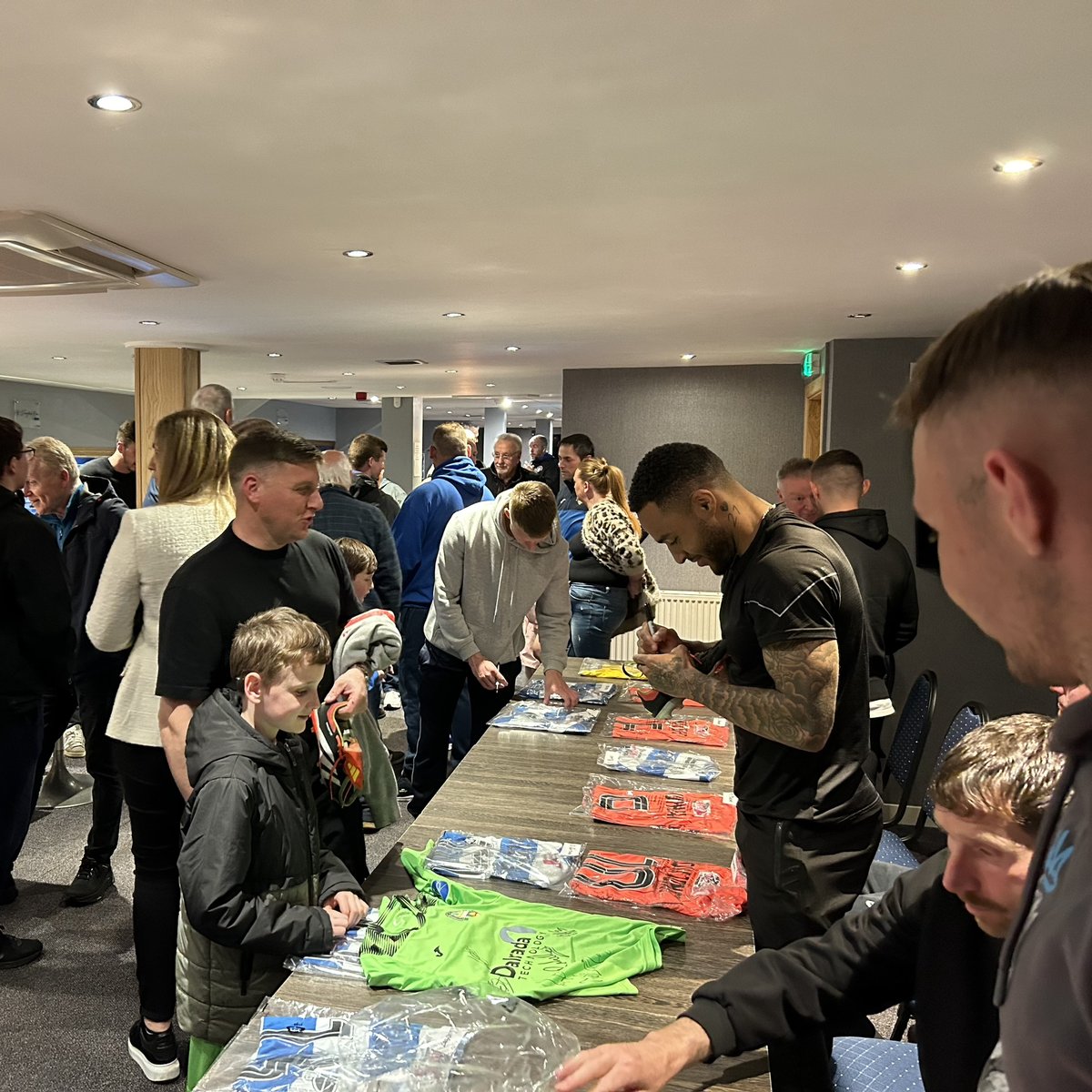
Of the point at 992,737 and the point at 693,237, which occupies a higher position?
the point at 693,237

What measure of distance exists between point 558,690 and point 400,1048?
1873 mm

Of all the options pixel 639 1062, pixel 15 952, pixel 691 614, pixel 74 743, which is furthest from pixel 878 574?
pixel 74 743

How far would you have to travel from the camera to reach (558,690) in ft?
10.1

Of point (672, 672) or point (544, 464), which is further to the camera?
A: point (544, 464)

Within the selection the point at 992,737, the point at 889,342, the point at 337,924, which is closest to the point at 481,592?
the point at 337,924

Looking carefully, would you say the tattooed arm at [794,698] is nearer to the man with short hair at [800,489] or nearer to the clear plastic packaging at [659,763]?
the clear plastic packaging at [659,763]

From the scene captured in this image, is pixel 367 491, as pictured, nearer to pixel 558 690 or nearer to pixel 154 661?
pixel 558 690

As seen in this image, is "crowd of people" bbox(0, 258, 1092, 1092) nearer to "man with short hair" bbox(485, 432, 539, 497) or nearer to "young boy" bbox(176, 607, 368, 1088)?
"young boy" bbox(176, 607, 368, 1088)

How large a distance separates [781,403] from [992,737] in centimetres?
626

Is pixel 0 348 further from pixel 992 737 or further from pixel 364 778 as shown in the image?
pixel 992 737

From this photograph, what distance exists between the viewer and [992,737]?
1189mm

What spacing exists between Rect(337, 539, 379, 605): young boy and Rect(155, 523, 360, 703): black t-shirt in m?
1.23

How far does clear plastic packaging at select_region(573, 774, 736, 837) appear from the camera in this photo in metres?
2.07

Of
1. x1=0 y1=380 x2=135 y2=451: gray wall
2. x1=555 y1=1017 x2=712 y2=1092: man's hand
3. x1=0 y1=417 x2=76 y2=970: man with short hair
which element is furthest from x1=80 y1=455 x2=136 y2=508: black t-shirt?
x1=0 y1=380 x2=135 y2=451: gray wall
